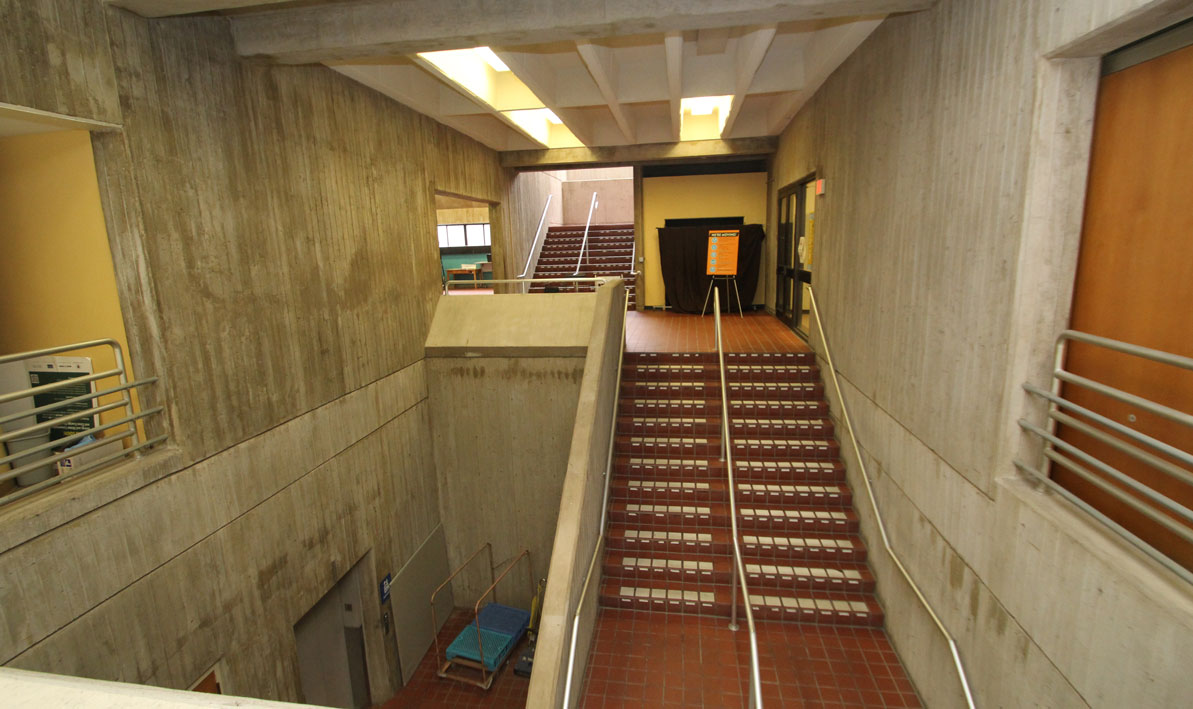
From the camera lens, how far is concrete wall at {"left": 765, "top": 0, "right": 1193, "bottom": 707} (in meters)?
2.27

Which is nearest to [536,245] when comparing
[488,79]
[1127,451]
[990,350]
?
[488,79]

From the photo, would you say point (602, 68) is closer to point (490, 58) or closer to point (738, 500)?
point (490, 58)

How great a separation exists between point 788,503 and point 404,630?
478 centimetres

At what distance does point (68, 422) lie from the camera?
11.3 ft

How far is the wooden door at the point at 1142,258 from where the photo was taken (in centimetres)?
222

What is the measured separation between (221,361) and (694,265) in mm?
8407

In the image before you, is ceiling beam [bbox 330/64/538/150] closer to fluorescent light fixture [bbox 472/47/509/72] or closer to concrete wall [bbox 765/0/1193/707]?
fluorescent light fixture [bbox 472/47/509/72]

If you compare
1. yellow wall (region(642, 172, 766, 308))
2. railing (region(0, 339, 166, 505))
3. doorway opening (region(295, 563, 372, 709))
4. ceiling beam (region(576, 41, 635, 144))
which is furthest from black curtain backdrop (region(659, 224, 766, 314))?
railing (region(0, 339, 166, 505))

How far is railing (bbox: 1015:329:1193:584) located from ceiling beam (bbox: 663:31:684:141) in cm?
362

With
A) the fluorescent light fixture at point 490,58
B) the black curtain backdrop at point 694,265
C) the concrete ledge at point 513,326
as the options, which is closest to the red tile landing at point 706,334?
the black curtain backdrop at point 694,265

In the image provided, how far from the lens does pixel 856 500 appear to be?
5242mm

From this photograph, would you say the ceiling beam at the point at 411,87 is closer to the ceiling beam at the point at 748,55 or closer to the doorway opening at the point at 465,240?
the ceiling beam at the point at 748,55

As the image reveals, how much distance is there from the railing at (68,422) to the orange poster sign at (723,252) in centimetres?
799

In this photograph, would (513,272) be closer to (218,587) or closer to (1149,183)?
(218,587)
